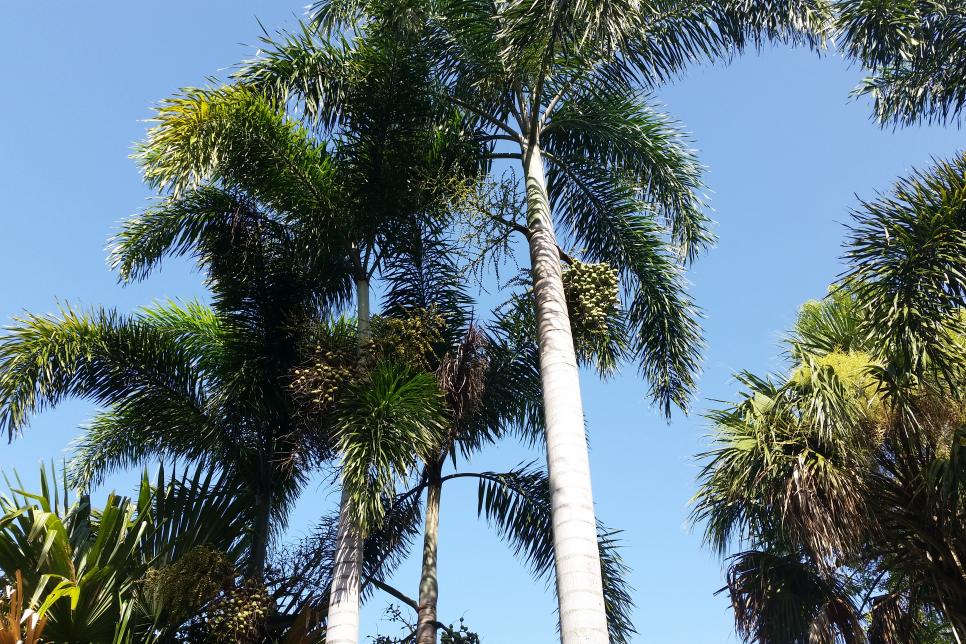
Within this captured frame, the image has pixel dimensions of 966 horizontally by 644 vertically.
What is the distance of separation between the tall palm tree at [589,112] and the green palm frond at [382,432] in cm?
131

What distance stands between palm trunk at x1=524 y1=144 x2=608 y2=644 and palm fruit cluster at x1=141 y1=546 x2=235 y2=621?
351 cm

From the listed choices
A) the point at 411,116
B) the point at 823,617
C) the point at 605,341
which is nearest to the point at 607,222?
Answer: the point at 605,341

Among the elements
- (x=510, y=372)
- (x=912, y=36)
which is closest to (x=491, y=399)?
(x=510, y=372)

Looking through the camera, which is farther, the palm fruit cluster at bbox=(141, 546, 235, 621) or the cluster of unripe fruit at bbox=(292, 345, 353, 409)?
the cluster of unripe fruit at bbox=(292, 345, 353, 409)

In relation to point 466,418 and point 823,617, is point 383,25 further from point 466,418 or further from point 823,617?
point 823,617

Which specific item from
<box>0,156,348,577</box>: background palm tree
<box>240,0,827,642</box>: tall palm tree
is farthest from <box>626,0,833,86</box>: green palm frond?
<box>0,156,348,577</box>: background palm tree

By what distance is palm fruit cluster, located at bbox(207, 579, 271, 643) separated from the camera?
8359 millimetres

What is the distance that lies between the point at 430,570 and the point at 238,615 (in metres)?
2.12

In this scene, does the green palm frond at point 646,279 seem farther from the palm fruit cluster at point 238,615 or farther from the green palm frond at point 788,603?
the palm fruit cluster at point 238,615

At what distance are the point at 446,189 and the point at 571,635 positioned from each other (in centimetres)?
500

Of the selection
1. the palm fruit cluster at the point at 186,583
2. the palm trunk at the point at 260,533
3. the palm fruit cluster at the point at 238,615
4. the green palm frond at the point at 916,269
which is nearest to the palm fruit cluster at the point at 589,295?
the green palm frond at the point at 916,269

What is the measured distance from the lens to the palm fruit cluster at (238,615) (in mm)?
8359

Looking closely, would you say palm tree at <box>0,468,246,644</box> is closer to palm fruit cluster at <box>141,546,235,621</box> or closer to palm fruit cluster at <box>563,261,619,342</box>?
palm fruit cluster at <box>141,546,235,621</box>

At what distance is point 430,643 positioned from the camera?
908cm
